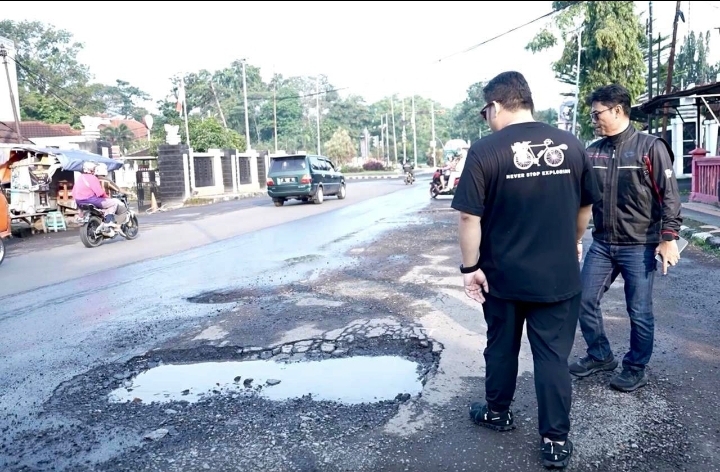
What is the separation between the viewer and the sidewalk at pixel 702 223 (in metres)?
9.67

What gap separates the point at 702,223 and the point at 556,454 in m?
10.0

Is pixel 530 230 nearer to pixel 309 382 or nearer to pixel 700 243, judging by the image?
pixel 309 382

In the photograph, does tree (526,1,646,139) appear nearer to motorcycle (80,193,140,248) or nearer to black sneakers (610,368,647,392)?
motorcycle (80,193,140,248)

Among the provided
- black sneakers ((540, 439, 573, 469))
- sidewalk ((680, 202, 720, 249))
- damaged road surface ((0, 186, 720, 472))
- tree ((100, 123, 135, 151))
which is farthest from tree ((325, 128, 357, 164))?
black sneakers ((540, 439, 573, 469))

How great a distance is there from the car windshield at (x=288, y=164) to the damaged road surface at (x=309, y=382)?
45.4 ft

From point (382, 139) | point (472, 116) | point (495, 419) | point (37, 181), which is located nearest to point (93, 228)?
point (37, 181)

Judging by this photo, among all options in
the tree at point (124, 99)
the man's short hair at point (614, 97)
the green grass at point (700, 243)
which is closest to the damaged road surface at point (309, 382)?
the green grass at point (700, 243)

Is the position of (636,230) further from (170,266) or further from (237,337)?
(170,266)

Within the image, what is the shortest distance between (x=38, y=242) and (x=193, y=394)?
12.0 meters

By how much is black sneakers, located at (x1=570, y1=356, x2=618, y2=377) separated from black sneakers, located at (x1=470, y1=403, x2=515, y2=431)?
0.91m

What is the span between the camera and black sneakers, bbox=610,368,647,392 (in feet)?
12.9

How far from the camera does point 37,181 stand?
16.1 metres

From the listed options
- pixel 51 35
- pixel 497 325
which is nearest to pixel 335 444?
pixel 497 325

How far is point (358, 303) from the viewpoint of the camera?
6.54 metres
